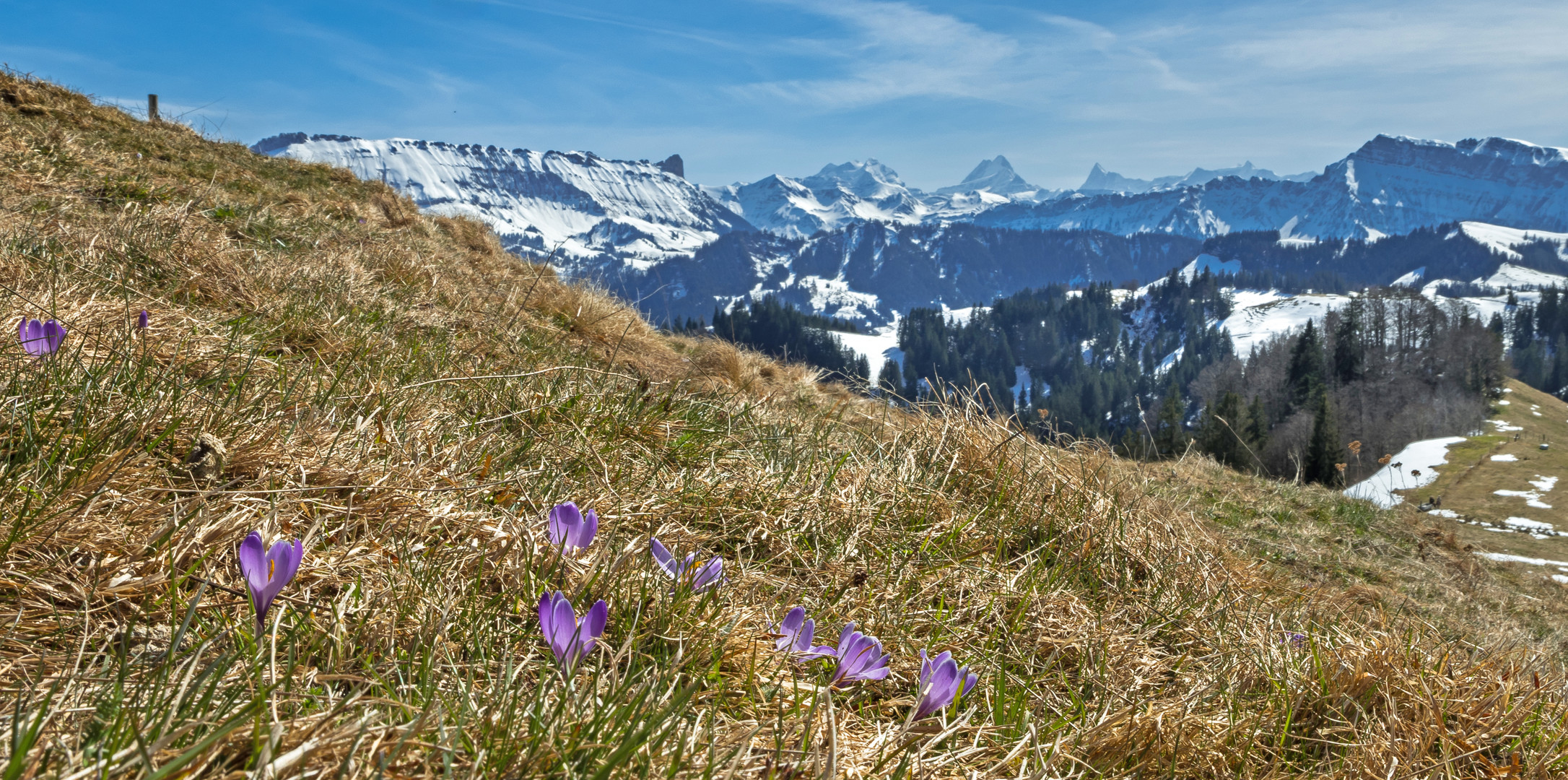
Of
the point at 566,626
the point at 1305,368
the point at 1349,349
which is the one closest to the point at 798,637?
the point at 566,626

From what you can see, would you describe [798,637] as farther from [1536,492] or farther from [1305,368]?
[1305,368]

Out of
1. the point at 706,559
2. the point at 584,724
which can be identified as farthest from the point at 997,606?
the point at 584,724

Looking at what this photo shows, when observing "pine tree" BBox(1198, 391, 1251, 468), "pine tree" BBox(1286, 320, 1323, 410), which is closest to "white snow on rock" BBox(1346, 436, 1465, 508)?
"pine tree" BBox(1286, 320, 1323, 410)

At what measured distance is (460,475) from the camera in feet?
7.81

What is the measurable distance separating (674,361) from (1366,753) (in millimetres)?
7210

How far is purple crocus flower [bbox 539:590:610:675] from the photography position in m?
1.25

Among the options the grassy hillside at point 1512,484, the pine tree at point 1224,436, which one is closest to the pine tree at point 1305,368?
the grassy hillside at point 1512,484

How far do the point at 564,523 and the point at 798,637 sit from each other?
1.97 ft

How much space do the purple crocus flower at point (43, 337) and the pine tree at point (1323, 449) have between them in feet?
223

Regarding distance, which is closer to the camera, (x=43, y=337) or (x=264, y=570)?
(x=264, y=570)

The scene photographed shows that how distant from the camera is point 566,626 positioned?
1.32m

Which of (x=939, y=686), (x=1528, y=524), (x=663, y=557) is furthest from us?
(x=1528, y=524)

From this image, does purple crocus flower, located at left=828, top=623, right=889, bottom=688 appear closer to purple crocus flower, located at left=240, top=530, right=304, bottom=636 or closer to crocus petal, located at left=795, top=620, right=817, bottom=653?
crocus petal, located at left=795, top=620, right=817, bottom=653

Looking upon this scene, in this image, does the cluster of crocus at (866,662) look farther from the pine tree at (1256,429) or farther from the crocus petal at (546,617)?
the pine tree at (1256,429)
